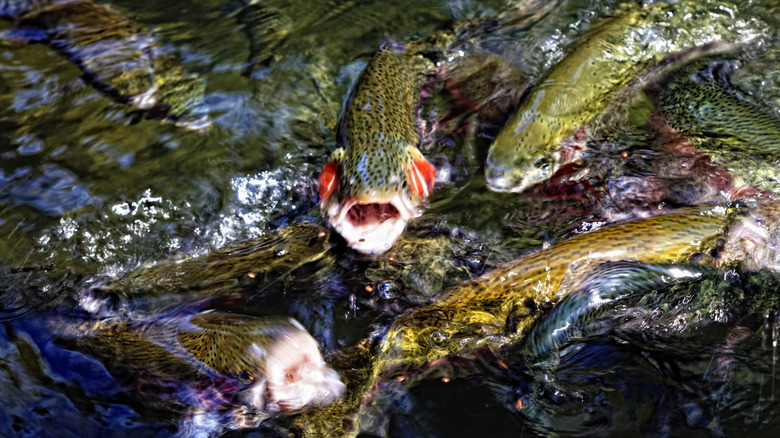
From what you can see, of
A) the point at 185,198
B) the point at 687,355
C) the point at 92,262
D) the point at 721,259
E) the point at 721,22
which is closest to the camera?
the point at 687,355

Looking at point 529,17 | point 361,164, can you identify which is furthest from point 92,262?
point 529,17

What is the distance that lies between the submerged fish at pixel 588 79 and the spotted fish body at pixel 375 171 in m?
0.57

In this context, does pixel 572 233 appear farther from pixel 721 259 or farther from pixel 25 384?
pixel 25 384

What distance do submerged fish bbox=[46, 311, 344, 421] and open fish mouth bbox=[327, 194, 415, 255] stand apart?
0.63m

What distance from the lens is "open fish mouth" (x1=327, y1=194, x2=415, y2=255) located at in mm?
3766

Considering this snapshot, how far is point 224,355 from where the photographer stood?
10.1 feet

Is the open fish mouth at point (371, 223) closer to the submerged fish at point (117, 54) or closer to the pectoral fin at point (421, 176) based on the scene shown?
the pectoral fin at point (421, 176)

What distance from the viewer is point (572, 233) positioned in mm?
3830

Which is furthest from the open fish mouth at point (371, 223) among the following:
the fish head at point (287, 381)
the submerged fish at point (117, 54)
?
the submerged fish at point (117, 54)

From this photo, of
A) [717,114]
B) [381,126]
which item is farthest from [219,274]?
[717,114]

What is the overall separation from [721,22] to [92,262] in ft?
16.3

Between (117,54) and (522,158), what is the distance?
11.5ft

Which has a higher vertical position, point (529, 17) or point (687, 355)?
point (529, 17)

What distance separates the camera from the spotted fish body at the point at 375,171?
3744mm
